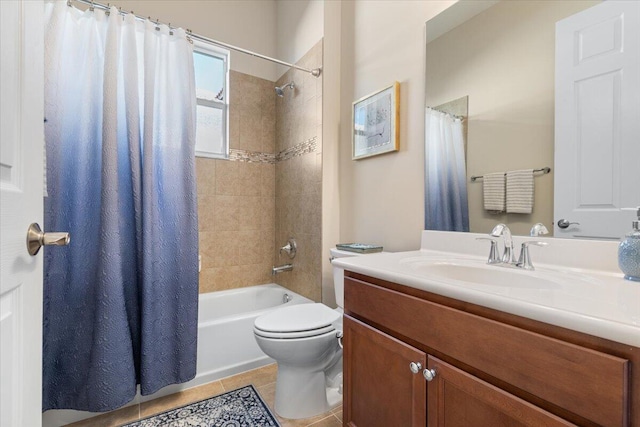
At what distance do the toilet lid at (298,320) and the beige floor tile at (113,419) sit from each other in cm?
79

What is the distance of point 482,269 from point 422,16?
1.27 metres

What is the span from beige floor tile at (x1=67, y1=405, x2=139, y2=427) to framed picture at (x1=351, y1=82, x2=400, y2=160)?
1879 millimetres

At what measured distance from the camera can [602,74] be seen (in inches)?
35.7

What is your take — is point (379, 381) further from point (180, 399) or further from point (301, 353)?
point (180, 399)

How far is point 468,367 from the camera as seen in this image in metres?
0.70

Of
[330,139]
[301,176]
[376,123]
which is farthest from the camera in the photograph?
[301,176]

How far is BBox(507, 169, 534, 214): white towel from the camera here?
1073 millimetres

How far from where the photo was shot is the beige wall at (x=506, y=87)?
40.5 inches

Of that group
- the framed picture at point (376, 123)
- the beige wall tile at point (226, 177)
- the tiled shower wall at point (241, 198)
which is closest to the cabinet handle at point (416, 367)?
the framed picture at point (376, 123)

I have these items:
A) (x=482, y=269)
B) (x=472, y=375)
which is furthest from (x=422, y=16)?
(x=472, y=375)

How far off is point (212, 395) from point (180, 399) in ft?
0.56

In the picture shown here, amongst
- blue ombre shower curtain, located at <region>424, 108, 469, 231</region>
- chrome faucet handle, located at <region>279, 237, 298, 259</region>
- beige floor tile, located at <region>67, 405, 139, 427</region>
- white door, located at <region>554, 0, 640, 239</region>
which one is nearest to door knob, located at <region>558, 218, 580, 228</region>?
white door, located at <region>554, 0, 640, 239</region>

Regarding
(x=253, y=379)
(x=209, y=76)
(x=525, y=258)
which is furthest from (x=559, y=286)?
(x=209, y=76)

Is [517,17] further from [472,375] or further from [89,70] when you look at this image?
[89,70]
